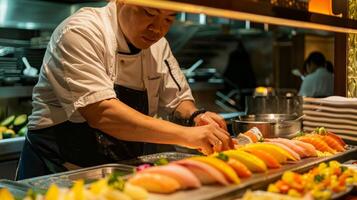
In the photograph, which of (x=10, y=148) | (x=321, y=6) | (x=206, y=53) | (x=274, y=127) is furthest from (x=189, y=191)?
(x=206, y=53)

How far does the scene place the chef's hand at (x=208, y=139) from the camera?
2.36 meters

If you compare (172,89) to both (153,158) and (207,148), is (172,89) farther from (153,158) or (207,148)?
(207,148)

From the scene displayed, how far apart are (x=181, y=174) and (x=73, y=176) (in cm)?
66

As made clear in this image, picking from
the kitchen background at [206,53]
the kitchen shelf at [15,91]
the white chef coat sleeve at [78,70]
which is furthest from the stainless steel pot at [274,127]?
the kitchen shelf at [15,91]

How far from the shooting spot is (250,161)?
2.15 m

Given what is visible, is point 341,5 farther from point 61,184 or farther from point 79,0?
point 79,0

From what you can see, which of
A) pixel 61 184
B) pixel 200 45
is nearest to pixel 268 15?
pixel 61 184

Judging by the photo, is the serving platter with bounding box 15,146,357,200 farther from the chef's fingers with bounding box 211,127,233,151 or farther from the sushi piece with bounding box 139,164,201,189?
the chef's fingers with bounding box 211,127,233,151

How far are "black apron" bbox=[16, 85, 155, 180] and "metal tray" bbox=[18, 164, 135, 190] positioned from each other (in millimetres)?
323

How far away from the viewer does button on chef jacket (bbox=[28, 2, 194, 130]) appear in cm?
252

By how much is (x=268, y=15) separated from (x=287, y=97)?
175 cm

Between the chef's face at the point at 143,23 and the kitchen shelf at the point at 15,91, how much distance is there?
2.38 meters

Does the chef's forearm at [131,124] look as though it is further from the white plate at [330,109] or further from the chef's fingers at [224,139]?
the white plate at [330,109]

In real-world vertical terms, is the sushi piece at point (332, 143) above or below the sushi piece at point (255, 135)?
below
